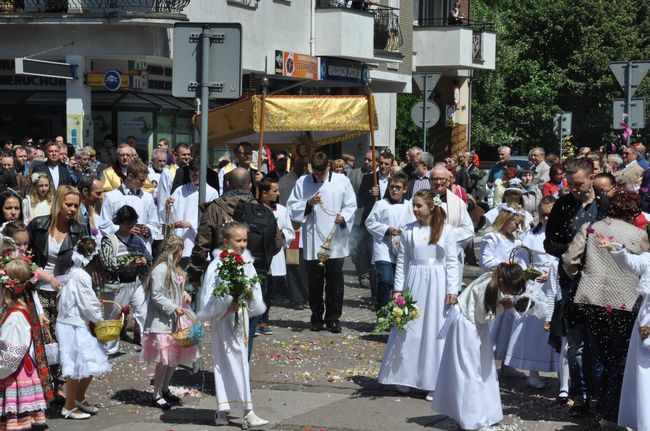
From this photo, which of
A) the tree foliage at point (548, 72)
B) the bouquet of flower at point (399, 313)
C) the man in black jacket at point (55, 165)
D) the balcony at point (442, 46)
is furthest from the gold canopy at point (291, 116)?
the tree foliage at point (548, 72)

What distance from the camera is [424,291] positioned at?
10945mm

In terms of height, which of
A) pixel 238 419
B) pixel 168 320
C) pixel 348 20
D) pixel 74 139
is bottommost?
pixel 238 419

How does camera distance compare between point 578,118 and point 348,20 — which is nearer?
point 348,20

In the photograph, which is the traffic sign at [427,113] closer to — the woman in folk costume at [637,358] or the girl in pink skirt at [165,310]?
the girl in pink skirt at [165,310]

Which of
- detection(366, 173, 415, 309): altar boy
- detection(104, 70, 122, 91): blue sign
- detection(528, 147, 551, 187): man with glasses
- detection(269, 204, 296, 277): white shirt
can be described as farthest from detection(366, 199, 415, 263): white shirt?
detection(104, 70, 122, 91): blue sign

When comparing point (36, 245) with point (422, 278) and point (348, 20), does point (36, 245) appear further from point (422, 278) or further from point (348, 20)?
point (348, 20)

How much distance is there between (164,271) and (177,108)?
1728cm

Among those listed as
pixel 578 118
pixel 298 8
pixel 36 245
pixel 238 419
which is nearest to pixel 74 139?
pixel 298 8

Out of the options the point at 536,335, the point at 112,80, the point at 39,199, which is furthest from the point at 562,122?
the point at 536,335

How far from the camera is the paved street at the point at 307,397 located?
973 centimetres

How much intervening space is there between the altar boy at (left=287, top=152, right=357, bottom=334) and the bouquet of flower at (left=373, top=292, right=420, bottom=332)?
3501 mm

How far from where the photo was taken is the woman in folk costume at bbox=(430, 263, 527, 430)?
9.34m

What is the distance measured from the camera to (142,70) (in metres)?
25.4

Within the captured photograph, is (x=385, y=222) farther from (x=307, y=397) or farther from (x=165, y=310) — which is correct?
(x=165, y=310)
